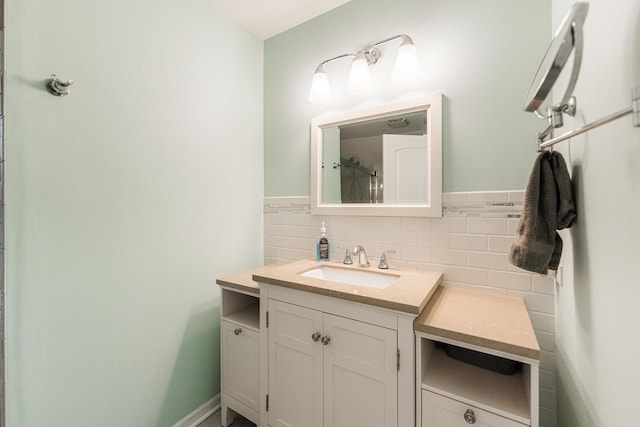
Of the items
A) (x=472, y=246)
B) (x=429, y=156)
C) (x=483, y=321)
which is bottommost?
(x=483, y=321)

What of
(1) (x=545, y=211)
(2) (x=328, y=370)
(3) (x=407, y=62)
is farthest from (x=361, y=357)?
(3) (x=407, y=62)

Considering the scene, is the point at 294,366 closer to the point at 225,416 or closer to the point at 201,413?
the point at 225,416

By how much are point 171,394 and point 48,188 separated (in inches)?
47.2

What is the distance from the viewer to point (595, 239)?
73cm

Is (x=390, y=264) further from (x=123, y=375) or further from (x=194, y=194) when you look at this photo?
(x=123, y=375)

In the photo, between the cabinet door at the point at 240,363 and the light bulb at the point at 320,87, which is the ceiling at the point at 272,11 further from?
the cabinet door at the point at 240,363

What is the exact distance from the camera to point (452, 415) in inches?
34.9

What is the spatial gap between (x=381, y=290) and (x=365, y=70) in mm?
1232

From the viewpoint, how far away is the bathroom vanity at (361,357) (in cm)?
89

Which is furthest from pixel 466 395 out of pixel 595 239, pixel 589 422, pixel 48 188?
pixel 48 188

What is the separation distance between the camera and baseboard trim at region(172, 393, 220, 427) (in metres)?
1.52

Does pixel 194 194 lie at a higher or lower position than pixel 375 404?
higher

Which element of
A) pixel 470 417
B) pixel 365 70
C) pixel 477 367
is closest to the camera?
pixel 470 417

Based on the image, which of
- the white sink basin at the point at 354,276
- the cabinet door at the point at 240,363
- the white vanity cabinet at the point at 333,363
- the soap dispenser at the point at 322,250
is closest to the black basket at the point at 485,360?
the white vanity cabinet at the point at 333,363
